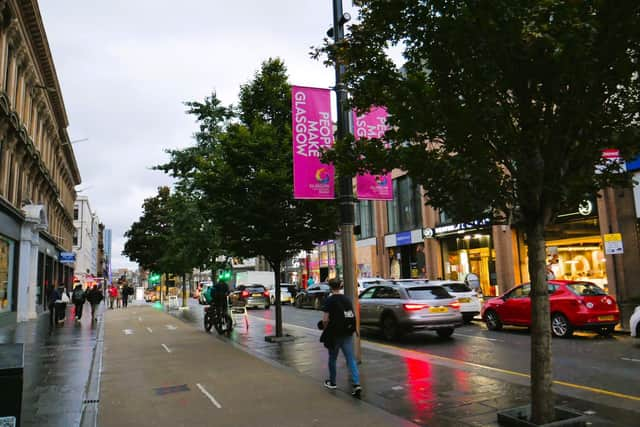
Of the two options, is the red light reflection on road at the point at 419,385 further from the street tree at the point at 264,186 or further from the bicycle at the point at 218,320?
the bicycle at the point at 218,320

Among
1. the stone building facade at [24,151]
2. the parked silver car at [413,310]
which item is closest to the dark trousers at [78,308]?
the stone building facade at [24,151]

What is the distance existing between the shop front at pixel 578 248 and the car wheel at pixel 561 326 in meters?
7.91

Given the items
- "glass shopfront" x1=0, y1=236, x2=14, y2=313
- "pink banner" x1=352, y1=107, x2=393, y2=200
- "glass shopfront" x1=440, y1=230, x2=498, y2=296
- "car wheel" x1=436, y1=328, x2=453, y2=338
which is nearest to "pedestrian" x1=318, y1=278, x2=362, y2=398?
"pink banner" x1=352, y1=107, x2=393, y2=200

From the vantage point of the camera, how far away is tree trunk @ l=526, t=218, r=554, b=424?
212 inches

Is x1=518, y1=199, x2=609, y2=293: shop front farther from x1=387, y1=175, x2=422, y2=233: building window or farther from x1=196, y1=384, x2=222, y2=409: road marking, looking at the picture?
x1=196, y1=384, x2=222, y2=409: road marking

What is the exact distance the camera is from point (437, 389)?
7.63m

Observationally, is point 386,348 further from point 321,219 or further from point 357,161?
point 357,161

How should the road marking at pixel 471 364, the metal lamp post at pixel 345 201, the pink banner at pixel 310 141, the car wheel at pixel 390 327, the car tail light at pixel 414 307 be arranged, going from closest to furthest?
1. the road marking at pixel 471 364
2. the metal lamp post at pixel 345 201
3. the pink banner at pixel 310 141
4. the car tail light at pixel 414 307
5. the car wheel at pixel 390 327

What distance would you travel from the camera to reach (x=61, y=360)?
37.4 feet

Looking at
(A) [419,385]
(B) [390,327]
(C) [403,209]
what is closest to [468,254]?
(C) [403,209]

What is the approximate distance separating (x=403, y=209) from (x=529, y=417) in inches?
1202

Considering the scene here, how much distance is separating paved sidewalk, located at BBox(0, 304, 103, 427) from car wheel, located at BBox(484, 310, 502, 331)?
1161 centimetres

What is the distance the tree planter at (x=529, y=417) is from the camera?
529 centimetres

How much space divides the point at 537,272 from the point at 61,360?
1071 centimetres
